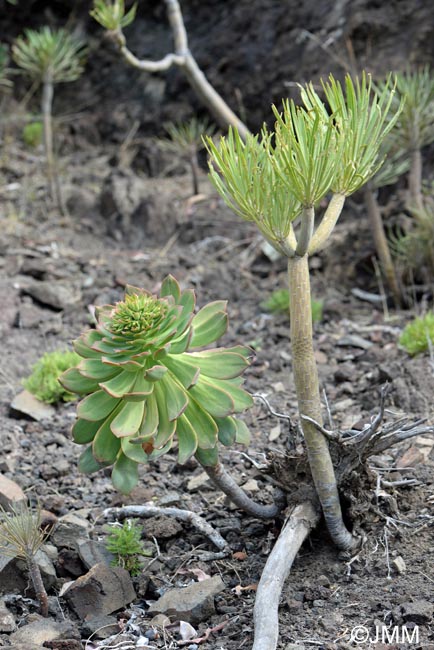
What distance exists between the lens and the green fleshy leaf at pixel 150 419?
86.9 inches

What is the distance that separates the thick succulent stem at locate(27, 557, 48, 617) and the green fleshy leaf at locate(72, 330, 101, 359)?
651mm

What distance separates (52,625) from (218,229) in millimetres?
4259

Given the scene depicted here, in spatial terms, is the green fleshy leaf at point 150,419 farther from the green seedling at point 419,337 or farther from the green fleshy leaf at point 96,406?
the green seedling at point 419,337

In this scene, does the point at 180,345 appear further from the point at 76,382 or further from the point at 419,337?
the point at 419,337

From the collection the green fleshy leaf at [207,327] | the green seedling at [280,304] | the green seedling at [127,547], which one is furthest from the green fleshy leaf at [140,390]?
the green seedling at [280,304]

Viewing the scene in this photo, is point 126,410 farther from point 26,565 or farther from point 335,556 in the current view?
point 335,556

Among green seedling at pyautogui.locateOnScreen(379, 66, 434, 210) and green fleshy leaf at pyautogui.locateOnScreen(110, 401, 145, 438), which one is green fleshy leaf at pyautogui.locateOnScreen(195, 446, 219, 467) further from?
green seedling at pyautogui.locateOnScreen(379, 66, 434, 210)

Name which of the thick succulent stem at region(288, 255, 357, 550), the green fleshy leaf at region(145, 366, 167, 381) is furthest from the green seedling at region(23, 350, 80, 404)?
the thick succulent stem at region(288, 255, 357, 550)

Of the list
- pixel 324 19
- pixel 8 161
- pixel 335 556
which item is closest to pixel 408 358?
pixel 335 556

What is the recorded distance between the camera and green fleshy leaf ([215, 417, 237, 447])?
2.36 m

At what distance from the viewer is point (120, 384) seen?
228 cm

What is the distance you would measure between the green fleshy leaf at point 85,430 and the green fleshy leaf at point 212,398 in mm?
322

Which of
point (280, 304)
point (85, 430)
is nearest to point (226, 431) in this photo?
point (85, 430)

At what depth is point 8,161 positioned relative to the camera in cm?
741
